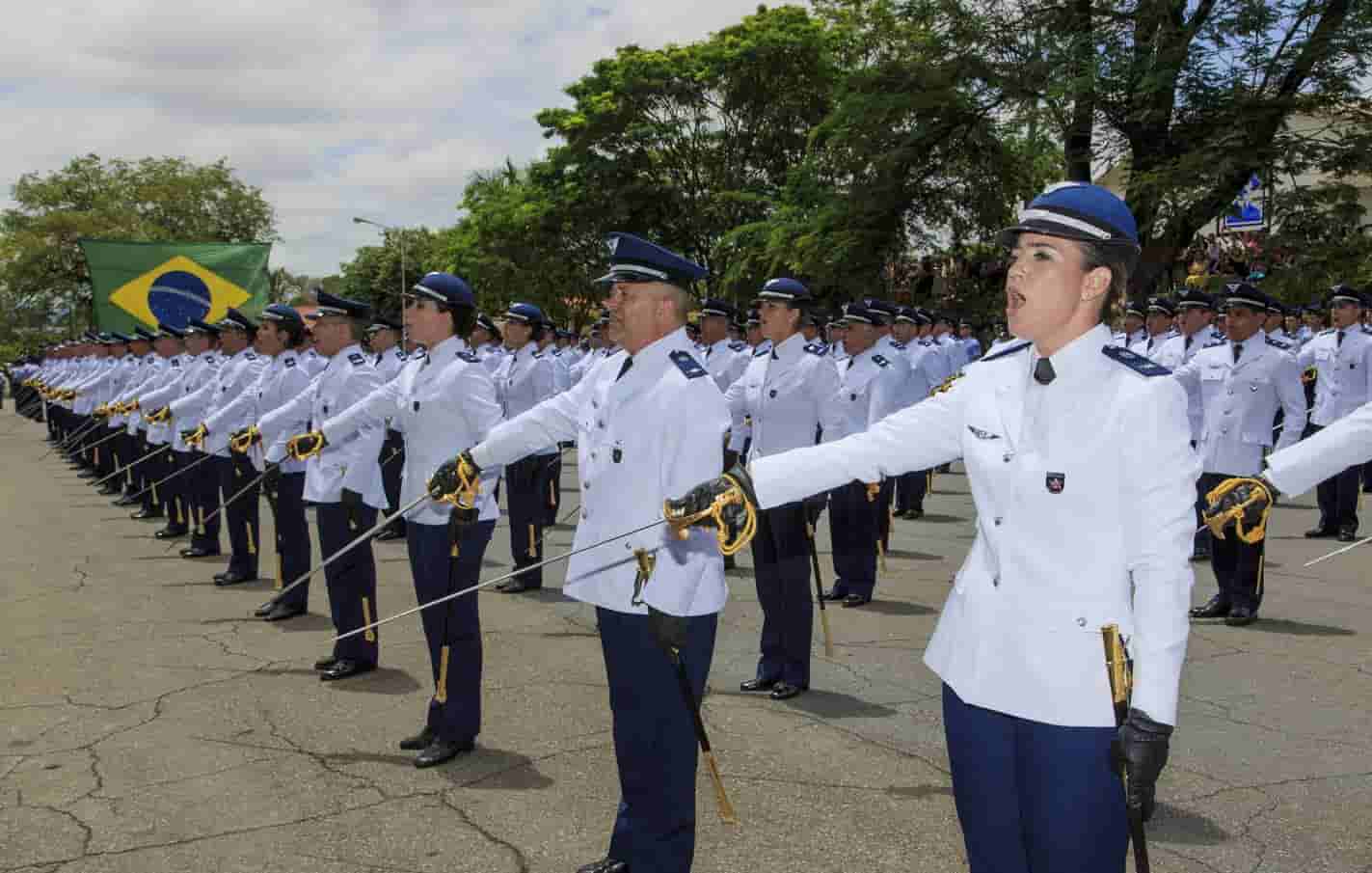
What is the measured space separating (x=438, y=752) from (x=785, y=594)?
212 cm

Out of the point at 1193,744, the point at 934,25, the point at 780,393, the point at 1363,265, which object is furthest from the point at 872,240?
the point at 1193,744

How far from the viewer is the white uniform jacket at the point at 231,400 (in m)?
10.2

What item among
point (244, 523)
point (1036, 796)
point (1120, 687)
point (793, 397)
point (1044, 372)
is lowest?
point (244, 523)

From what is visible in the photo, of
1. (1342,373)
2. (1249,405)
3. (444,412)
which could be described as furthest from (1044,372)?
(1342,373)

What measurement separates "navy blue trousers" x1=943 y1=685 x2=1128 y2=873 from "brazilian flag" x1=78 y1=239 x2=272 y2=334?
26330mm

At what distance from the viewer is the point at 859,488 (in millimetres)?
8680

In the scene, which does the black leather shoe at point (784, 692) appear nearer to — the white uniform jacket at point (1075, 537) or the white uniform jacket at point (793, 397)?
the white uniform jacket at point (793, 397)

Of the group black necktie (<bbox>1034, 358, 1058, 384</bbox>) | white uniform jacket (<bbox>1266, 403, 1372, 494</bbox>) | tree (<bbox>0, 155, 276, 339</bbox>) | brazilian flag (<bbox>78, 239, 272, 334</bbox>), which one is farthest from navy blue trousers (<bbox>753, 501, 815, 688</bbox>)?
tree (<bbox>0, 155, 276, 339</bbox>)

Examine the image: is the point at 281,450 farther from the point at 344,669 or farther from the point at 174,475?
the point at 174,475

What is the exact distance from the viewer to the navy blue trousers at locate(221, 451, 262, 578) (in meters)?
10.1

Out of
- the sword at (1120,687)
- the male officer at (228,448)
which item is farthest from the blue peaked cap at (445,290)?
the male officer at (228,448)

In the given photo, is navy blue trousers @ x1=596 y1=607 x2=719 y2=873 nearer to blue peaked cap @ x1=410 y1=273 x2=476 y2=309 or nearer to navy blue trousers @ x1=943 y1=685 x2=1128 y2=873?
navy blue trousers @ x1=943 y1=685 x2=1128 y2=873

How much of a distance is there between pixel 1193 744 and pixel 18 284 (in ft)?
226

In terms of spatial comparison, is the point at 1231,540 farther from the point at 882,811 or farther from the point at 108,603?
the point at 108,603
